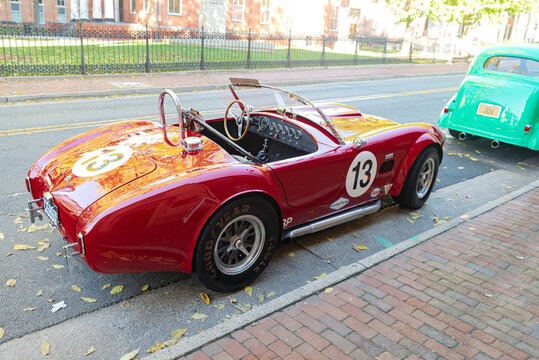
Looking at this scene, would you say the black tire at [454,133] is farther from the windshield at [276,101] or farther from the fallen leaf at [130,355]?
the fallen leaf at [130,355]

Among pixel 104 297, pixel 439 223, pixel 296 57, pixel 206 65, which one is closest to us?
pixel 104 297

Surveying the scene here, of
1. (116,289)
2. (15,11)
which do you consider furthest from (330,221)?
(15,11)

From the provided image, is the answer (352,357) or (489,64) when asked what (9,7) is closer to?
(489,64)

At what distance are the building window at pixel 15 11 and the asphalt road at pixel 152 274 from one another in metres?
25.3

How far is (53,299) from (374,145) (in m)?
3.11

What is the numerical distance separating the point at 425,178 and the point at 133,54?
14256 millimetres

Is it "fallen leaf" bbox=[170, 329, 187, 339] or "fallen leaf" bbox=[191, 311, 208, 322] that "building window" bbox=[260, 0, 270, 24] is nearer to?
"fallen leaf" bbox=[191, 311, 208, 322]

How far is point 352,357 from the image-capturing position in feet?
9.15

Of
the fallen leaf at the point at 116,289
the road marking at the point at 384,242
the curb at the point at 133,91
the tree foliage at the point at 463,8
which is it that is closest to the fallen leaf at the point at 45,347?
the fallen leaf at the point at 116,289

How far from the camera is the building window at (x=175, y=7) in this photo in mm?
28205

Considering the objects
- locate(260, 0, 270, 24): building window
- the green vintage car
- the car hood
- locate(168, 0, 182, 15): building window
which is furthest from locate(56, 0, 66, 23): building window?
the car hood

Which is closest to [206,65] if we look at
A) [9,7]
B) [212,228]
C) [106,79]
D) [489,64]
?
[106,79]

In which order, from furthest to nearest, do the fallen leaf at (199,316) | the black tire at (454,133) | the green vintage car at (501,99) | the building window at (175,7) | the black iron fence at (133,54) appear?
the building window at (175,7)
the black iron fence at (133,54)
the black tire at (454,133)
the green vintage car at (501,99)
the fallen leaf at (199,316)

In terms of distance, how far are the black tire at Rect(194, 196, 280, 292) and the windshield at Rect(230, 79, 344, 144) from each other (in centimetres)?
119
